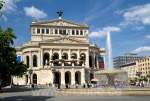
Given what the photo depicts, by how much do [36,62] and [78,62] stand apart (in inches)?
598

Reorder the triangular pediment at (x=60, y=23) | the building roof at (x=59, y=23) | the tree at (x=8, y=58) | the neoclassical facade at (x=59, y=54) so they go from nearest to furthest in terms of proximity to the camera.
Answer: the tree at (x=8, y=58)
the neoclassical facade at (x=59, y=54)
the building roof at (x=59, y=23)
the triangular pediment at (x=60, y=23)

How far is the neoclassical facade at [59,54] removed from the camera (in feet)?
205

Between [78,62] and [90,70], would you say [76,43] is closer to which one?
[78,62]

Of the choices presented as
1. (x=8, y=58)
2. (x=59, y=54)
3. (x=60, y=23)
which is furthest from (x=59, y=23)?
(x=8, y=58)

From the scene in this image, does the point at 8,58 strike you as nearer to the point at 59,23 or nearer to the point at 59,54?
the point at 59,54

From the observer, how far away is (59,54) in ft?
218

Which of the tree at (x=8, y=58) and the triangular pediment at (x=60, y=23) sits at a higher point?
the triangular pediment at (x=60, y=23)

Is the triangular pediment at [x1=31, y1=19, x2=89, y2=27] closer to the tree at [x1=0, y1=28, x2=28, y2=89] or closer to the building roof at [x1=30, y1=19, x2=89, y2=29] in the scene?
the building roof at [x1=30, y1=19, x2=89, y2=29]

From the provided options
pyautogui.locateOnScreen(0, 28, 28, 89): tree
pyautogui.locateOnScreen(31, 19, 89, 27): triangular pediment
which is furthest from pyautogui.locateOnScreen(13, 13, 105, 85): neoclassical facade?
pyautogui.locateOnScreen(0, 28, 28, 89): tree

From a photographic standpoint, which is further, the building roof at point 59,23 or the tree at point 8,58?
the building roof at point 59,23

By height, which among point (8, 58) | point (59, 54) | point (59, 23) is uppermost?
point (59, 23)

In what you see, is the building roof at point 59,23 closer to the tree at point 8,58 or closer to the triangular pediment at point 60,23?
the triangular pediment at point 60,23

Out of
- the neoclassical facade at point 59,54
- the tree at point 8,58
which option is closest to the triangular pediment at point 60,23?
the neoclassical facade at point 59,54

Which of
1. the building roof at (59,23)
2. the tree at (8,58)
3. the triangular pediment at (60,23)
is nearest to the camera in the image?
the tree at (8,58)
